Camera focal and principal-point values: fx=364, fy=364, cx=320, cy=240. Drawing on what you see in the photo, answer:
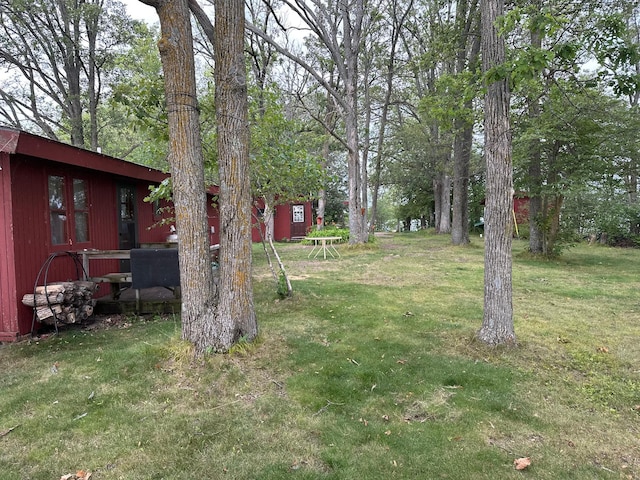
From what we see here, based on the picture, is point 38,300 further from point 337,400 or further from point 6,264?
point 337,400

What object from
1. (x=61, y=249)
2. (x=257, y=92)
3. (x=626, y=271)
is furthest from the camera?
(x=626, y=271)

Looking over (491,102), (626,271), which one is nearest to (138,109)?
(491,102)

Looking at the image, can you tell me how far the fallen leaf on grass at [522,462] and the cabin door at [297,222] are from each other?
1853 cm

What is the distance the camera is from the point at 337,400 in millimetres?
2898

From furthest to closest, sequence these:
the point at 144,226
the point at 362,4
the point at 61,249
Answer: the point at 362,4, the point at 144,226, the point at 61,249

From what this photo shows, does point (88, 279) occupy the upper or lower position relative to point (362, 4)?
lower

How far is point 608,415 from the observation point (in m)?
2.63

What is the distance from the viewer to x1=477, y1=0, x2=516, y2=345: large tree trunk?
3.59m

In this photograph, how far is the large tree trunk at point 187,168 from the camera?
11.3ft

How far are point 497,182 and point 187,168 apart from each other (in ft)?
9.93

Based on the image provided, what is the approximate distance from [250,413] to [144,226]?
6.26 metres

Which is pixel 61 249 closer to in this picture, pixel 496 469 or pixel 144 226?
pixel 144 226

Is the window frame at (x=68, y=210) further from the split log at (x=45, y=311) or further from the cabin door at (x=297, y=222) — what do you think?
A: the cabin door at (x=297, y=222)

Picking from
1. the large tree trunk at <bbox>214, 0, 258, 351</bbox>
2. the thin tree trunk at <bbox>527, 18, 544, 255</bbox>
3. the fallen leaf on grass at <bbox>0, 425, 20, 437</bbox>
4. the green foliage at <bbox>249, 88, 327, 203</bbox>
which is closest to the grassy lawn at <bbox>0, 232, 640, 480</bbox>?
the fallen leaf on grass at <bbox>0, 425, 20, 437</bbox>
